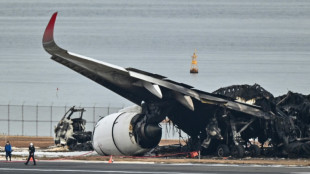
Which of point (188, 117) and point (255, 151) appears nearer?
point (255, 151)

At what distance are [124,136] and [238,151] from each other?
8548 mm

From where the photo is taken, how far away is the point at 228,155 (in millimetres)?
60812

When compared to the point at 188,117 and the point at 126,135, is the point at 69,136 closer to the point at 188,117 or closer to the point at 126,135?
the point at 126,135

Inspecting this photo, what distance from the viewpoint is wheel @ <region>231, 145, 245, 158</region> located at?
60.1 metres

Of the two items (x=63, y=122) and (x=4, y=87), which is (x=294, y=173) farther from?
(x=4, y=87)

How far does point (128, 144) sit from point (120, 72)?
5.81 metres

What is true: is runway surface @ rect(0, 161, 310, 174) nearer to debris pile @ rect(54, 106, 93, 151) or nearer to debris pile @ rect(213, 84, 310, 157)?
debris pile @ rect(213, 84, 310, 157)

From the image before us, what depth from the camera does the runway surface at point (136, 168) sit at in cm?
5008

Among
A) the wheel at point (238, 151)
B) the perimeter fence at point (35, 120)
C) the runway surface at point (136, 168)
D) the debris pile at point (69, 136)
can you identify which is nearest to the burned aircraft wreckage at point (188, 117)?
the wheel at point (238, 151)

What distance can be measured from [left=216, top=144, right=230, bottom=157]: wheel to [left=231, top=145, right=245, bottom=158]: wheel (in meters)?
0.45

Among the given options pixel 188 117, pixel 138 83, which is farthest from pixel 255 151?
pixel 138 83

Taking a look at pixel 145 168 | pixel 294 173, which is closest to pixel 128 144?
pixel 145 168

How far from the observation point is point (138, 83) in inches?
2339

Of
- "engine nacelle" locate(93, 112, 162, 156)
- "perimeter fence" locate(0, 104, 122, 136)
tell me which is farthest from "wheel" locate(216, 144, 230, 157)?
"perimeter fence" locate(0, 104, 122, 136)
